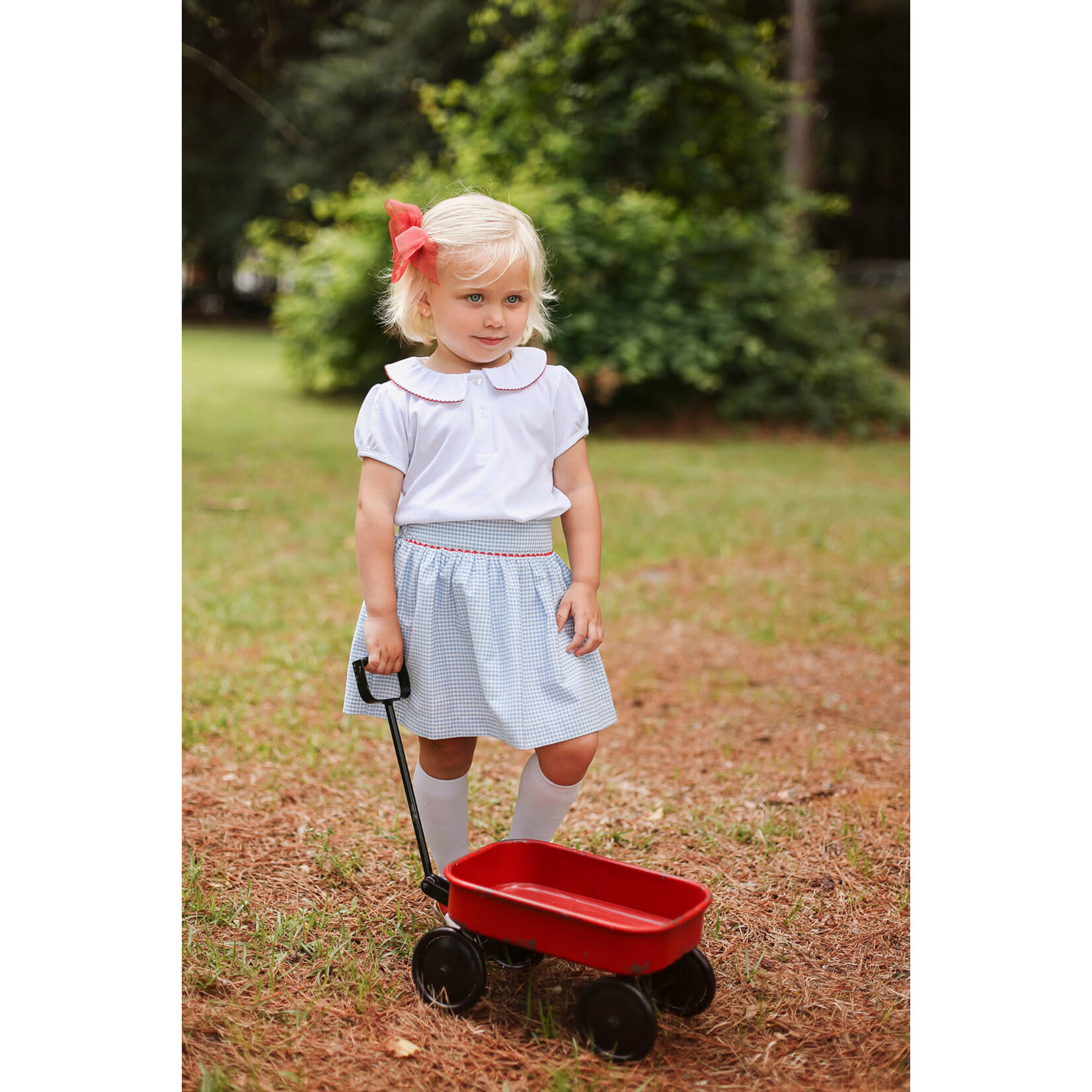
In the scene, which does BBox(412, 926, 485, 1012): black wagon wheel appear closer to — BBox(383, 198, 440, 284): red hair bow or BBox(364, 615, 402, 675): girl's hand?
BBox(364, 615, 402, 675): girl's hand

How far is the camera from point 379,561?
2.11 meters

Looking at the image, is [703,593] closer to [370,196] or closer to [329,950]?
[329,950]

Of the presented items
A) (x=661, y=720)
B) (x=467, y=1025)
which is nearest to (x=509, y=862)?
(x=467, y=1025)

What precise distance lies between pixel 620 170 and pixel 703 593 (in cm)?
679

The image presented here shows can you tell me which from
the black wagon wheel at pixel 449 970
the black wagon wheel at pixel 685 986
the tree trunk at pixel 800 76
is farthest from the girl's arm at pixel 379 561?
the tree trunk at pixel 800 76

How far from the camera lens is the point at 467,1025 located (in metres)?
2.02

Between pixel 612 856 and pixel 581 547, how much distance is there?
0.99m

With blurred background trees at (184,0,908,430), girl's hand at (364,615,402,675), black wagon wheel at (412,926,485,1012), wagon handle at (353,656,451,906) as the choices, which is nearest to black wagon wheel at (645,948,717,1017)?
black wagon wheel at (412,926,485,1012)

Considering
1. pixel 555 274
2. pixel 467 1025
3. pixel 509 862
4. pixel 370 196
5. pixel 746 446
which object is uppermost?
pixel 370 196

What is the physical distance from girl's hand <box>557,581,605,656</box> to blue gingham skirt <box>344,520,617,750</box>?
2cm

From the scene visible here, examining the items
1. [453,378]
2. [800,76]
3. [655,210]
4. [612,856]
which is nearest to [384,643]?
[453,378]

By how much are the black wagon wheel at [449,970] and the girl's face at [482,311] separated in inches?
42.6

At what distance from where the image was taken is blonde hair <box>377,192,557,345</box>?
2092 millimetres

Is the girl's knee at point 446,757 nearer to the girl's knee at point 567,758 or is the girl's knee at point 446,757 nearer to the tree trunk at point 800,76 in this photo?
the girl's knee at point 567,758
